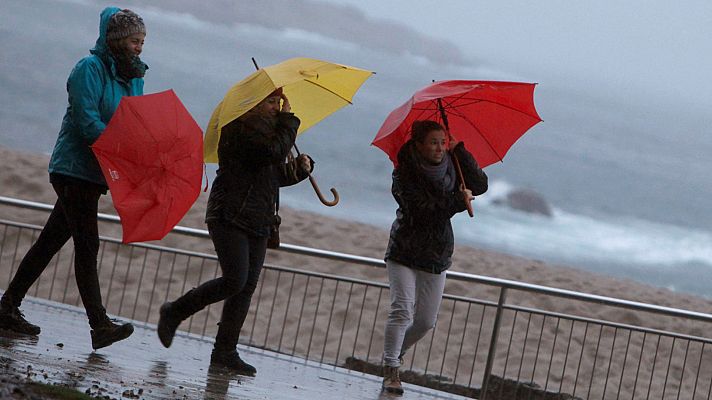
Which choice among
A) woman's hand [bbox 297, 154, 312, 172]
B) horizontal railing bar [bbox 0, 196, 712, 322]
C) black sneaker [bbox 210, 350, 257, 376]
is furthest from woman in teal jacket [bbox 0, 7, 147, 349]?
horizontal railing bar [bbox 0, 196, 712, 322]

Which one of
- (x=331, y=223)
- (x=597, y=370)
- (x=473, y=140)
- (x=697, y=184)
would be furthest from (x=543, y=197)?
(x=473, y=140)

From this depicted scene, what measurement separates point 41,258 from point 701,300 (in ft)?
51.0

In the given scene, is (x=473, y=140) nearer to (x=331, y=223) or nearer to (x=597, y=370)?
(x=597, y=370)

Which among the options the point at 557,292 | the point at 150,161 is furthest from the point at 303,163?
the point at 557,292

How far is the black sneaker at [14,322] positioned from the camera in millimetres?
7387

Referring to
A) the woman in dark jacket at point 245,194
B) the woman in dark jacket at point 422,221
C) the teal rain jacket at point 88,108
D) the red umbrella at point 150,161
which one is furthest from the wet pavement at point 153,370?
the teal rain jacket at point 88,108

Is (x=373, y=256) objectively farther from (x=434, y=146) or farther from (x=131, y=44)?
(x=131, y=44)

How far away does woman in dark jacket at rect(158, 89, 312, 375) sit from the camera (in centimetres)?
707

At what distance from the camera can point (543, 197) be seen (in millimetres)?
56062

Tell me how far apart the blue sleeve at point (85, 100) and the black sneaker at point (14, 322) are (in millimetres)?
1236

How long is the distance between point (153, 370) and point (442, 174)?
207 centimetres

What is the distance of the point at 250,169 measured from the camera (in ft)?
23.5

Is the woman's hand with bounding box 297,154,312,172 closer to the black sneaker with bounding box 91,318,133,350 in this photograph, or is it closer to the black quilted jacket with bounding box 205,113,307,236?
the black quilted jacket with bounding box 205,113,307,236

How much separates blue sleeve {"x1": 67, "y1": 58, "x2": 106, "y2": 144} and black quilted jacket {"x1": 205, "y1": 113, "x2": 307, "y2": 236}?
745 millimetres
